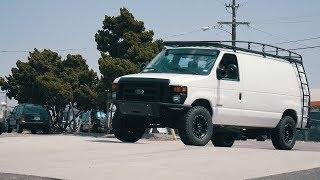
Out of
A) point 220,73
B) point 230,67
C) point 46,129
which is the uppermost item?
point 230,67

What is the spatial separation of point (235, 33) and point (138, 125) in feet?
106

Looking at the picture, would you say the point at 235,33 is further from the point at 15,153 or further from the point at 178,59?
the point at 15,153

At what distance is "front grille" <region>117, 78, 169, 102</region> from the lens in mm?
10570

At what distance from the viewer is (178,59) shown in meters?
11.8

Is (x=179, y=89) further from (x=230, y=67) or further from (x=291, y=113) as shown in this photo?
(x=291, y=113)

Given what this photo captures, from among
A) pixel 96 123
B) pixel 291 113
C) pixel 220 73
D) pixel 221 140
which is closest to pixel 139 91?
pixel 220 73

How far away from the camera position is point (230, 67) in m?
11.7

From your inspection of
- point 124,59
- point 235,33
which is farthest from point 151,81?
point 235,33

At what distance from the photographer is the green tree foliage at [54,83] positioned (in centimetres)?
3219

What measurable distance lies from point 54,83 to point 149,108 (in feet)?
74.1

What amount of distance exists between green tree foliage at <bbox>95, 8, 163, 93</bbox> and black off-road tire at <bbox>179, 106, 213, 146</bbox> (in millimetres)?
17538

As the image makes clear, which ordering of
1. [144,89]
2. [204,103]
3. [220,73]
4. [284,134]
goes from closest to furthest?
[144,89] → [204,103] → [220,73] → [284,134]

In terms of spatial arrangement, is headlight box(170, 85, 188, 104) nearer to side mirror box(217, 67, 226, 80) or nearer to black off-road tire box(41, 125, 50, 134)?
side mirror box(217, 67, 226, 80)

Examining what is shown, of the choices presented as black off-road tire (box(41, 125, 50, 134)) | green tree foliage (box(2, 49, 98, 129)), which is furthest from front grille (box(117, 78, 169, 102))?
green tree foliage (box(2, 49, 98, 129))
